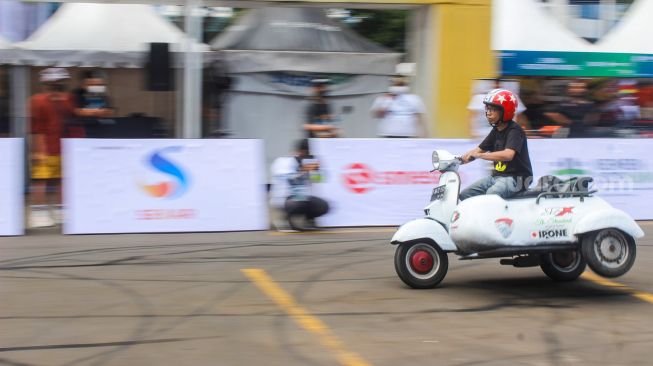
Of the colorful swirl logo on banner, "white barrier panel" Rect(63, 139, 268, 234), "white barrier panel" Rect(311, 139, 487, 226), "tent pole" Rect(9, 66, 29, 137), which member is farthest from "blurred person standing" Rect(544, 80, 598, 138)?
"tent pole" Rect(9, 66, 29, 137)

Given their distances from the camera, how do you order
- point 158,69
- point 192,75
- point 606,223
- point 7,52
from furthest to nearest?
point 7,52 < point 192,75 < point 158,69 < point 606,223

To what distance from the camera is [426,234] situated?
25.7 feet

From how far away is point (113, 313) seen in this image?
7.07 metres

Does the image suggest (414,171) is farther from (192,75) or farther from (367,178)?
(192,75)

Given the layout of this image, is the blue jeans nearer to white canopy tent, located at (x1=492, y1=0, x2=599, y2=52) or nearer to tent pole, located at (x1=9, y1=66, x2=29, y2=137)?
white canopy tent, located at (x1=492, y1=0, x2=599, y2=52)

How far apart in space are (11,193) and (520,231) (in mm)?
6690

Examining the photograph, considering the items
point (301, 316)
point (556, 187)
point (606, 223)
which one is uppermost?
point (556, 187)

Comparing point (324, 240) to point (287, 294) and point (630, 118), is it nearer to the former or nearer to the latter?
point (287, 294)

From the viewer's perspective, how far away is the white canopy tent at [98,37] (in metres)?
16.4

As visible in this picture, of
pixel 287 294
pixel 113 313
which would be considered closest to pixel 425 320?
pixel 287 294

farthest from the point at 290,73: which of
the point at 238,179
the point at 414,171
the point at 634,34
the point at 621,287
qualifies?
the point at 621,287

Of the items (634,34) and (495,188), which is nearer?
(495,188)

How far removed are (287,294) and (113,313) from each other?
1552mm

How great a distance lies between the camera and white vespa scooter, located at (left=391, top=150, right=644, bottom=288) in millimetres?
7598
